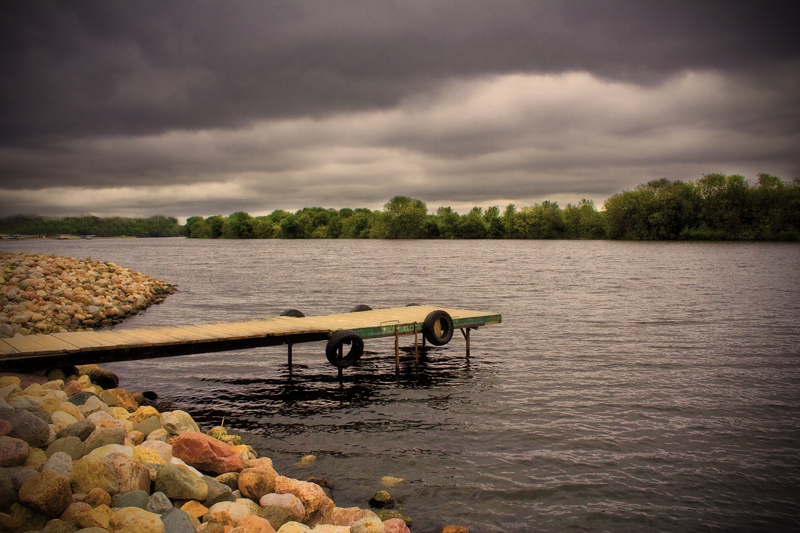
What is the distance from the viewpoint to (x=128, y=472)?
19.8ft

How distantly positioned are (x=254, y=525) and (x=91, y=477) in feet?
5.77

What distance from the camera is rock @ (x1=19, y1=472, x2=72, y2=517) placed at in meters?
5.09

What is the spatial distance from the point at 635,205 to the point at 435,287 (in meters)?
96.4

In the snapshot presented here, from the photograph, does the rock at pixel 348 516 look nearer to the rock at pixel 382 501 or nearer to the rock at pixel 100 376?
the rock at pixel 382 501

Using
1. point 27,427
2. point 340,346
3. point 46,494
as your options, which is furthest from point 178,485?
point 340,346

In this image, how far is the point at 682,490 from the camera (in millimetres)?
8148

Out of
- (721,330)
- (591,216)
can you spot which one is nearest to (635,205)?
(591,216)

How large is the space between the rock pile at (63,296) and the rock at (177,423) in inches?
198

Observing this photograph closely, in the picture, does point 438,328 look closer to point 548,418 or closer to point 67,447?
point 548,418

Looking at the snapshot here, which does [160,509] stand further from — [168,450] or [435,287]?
[435,287]

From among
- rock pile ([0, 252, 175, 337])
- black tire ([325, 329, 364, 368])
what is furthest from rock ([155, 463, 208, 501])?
rock pile ([0, 252, 175, 337])

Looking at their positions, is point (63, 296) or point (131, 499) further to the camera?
point (63, 296)

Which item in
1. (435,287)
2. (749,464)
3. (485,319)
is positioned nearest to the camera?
(749,464)

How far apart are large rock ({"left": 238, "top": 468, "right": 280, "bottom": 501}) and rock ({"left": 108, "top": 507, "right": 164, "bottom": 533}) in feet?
5.78
